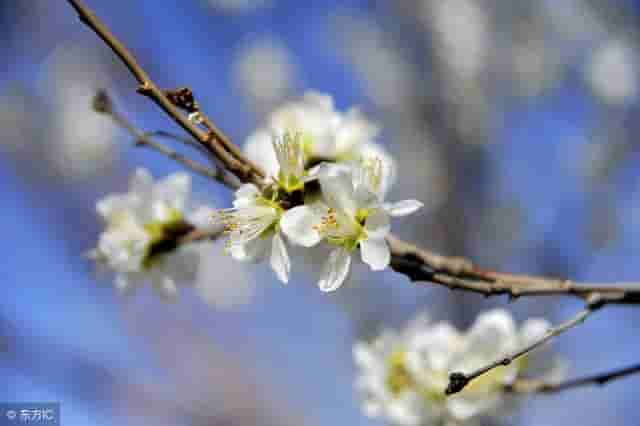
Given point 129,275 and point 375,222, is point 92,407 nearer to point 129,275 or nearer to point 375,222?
point 129,275

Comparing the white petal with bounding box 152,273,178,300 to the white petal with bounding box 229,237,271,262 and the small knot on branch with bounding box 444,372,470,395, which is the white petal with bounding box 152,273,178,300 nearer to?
the white petal with bounding box 229,237,271,262

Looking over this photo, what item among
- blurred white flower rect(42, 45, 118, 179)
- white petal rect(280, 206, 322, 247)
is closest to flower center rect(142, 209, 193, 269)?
white petal rect(280, 206, 322, 247)

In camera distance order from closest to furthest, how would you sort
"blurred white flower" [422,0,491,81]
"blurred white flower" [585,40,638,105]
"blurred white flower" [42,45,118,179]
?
1. "blurred white flower" [585,40,638,105]
2. "blurred white flower" [422,0,491,81]
3. "blurred white flower" [42,45,118,179]

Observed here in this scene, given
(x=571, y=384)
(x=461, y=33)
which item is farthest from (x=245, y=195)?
(x=461, y=33)

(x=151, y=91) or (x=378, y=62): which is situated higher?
(x=378, y=62)

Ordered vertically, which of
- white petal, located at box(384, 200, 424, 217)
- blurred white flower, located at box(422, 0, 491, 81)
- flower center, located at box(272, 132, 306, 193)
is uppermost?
blurred white flower, located at box(422, 0, 491, 81)

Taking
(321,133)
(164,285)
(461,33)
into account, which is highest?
(461,33)

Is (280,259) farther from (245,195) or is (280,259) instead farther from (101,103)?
(101,103)

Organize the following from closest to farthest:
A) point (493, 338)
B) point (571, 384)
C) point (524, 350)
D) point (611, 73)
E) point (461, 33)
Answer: point (524, 350) → point (571, 384) → point (493, 338) → point (611, 73) → point (461, 33)
